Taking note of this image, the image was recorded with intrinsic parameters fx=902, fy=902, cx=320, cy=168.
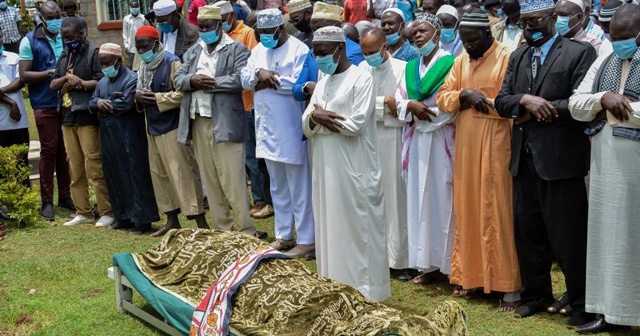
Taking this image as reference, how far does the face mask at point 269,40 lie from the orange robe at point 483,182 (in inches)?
81.6

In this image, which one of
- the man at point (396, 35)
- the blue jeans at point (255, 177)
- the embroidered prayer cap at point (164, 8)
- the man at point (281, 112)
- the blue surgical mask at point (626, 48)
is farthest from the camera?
the blue jeans at point (255, 177)

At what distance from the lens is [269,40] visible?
28.4 feet

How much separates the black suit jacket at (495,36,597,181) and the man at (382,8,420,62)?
2.41m

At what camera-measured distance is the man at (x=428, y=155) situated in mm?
7598

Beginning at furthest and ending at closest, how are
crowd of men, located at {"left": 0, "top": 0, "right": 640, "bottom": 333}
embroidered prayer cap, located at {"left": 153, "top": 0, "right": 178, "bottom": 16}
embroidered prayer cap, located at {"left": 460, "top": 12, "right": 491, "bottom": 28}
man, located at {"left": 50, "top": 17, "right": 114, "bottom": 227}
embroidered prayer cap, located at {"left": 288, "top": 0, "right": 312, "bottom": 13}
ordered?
1. embroidered prayer cap, located at {"left": 153, "top": 0, "right": 178, "bottom": 16}
2. man, located at {"left": 50, "top": 17, "right": 114, "bottom": 227}
3. embroidered prayer cap, located at {"left": 288, "top": 0, "right": 312, "bottom": 13}
4. embroidered prayer cap, located at {"left": 460, "top": 12, "right": 491, "bottom": 28}
5. crowd of men, located at {"left": 0, "top": 0, "right": 640, "bottom": 333}

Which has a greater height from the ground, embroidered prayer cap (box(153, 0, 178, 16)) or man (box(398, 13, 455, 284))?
embroidered prayer cap (box(153, 0, 178, 16))

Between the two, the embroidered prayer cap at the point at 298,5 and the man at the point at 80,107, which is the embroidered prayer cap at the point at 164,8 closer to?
the man at the point at 80,107

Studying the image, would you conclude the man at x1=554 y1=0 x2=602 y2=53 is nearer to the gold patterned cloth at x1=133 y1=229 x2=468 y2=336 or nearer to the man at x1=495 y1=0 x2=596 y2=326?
the man at x1=495 y1=0 x2=596 y2=326

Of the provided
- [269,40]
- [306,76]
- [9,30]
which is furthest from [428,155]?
[9,30]

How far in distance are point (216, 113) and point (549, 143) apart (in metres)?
3.82

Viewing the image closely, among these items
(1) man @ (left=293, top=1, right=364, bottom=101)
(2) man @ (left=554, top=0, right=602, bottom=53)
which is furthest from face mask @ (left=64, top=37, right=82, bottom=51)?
(2) man @ (left=554, top=0, right=602, bottom=53)

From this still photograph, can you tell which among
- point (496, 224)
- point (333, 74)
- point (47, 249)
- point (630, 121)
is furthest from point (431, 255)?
point (47, 249)

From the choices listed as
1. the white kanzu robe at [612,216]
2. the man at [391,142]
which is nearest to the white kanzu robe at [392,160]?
the man at [391,142]

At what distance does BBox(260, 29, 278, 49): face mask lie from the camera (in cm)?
863
